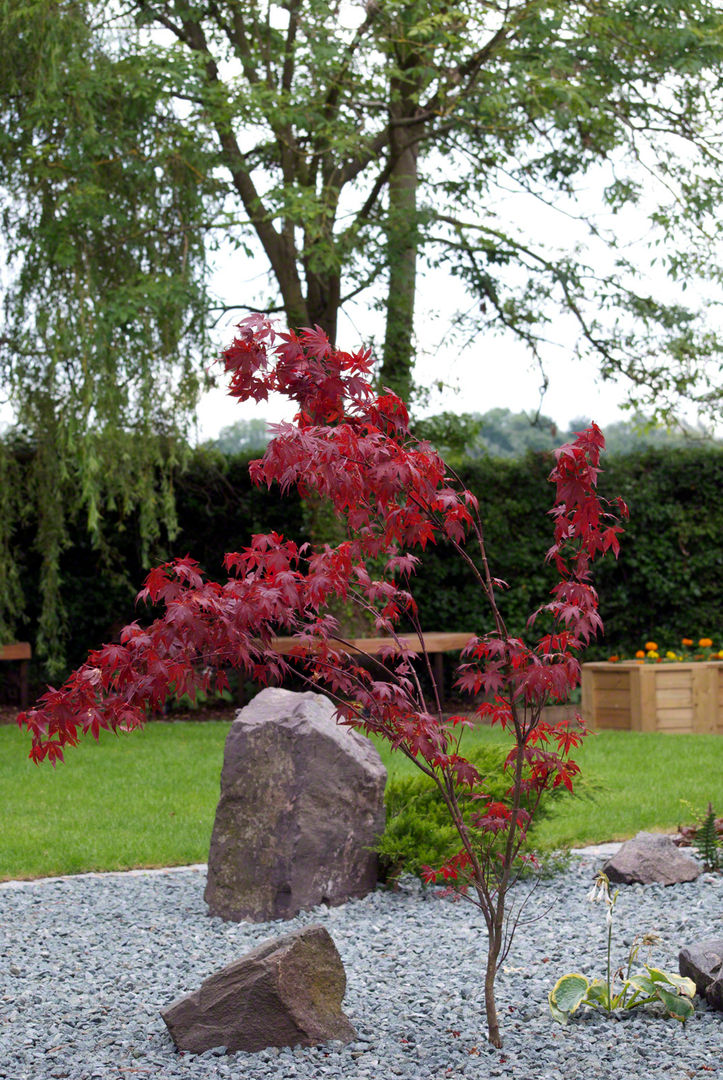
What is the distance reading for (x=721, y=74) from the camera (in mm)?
9289

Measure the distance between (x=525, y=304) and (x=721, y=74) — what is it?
2.48m

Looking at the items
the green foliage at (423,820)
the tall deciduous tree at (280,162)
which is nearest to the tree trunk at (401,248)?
the tall deciduous tree at (280,162)

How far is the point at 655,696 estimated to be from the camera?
354 inches

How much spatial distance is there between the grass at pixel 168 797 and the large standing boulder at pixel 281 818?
39.0 inches

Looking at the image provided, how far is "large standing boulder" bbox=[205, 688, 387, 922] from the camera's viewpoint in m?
4.02

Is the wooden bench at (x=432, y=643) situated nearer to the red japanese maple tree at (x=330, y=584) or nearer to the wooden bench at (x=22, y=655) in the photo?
the wooden bench at (x=22, y=655)

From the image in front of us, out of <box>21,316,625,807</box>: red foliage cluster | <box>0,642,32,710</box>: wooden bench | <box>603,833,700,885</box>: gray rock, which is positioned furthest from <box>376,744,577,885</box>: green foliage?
<box>0,642,32,710</box>: wooden bench

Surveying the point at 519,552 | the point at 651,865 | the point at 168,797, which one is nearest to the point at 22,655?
the point at 168,797

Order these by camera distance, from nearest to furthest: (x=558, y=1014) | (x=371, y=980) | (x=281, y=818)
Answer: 1. (x=558, y=1014)
2. (x=371, y=980)
3. (x=281, y=818)

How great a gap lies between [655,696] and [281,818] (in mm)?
5641

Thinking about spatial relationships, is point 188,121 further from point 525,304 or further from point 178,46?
point 525,304

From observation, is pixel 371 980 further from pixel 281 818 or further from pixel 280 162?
pixel 280 162

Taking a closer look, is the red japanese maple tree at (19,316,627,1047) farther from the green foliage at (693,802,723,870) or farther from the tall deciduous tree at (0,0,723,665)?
the tall deciduous tree at (0,0,723,665)

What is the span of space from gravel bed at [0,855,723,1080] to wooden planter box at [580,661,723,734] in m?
4.30
